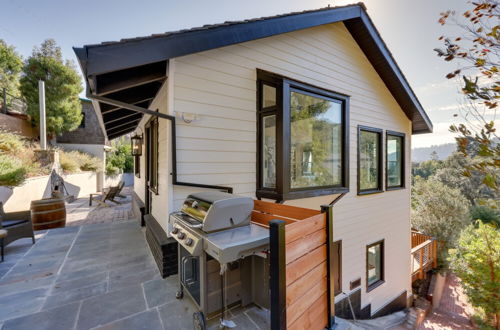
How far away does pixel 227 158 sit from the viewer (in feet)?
10.3

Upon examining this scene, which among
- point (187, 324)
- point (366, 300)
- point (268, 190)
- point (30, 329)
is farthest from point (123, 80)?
point (366, 300)

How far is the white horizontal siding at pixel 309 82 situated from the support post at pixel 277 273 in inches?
69.4

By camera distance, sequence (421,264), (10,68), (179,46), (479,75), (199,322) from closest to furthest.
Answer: (199,322)
(479,75)
(179,46)
(421,264)
(10,68)

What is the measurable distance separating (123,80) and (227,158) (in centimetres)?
169

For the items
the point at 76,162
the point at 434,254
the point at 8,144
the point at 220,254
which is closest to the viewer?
the point at 220,254

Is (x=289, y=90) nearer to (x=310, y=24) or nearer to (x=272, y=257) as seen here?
(x=310, y=24)

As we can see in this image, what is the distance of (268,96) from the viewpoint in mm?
3396

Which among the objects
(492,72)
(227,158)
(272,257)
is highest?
(492,72)

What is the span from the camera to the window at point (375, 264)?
515cm

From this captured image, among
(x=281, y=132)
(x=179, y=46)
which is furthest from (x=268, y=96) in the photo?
(x=179, y=46)

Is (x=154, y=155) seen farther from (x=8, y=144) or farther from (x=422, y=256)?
(x=422, y=256)

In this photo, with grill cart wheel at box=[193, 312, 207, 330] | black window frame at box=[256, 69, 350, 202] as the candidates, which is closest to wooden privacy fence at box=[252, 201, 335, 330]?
grill cart wheel at box=[193, 312, 207, 330]

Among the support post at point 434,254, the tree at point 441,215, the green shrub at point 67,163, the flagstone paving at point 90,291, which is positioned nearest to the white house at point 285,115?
the flagstone paving at point 90,291

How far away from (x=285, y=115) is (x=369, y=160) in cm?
331
